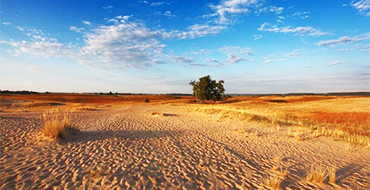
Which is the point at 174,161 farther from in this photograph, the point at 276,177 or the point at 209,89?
the point at 209,89

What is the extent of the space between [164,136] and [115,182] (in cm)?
654

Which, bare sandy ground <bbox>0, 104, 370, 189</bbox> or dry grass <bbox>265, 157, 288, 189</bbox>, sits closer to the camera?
bare sandy ground <bbox>0, 104, 370, 189</bbox>

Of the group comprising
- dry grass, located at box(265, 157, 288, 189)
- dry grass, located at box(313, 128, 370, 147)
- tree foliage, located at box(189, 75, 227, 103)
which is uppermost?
tree foliage, located at box(189, 75, 227, 103)

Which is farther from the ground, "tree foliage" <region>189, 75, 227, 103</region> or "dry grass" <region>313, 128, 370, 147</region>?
"tree foliage" <region>189, 75, 227, 103</region>

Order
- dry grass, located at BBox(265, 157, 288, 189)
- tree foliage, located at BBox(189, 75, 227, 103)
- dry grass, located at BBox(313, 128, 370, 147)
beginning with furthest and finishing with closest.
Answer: tree foliage, located at BBox(189, 75, 227, 103), dry grass, located at BBox(313, 128, 370, 147), dry grass, located at BBox(265, 157, 288, 189)

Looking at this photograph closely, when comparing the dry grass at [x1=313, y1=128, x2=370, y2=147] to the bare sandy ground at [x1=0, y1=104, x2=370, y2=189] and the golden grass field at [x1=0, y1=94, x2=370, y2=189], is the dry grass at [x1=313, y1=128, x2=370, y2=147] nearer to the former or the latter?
the golden grass field at [x1=0, y1=94, x2=370, y2=189]

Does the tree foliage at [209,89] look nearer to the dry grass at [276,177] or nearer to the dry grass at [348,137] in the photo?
the dry grass at [348,137]

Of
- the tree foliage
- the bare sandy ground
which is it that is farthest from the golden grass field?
Result: the tree foliage

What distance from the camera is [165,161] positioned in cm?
798

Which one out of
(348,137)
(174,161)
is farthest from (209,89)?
(174,161)

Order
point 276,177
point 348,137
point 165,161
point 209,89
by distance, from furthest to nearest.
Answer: point 209,89
point 348,137
point 165,161
point 276,177

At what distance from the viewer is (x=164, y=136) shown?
12438mm

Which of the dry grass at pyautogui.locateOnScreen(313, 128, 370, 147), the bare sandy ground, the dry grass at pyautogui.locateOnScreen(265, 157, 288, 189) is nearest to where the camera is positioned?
the bare sandy ground

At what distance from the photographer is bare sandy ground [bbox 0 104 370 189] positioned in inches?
240
